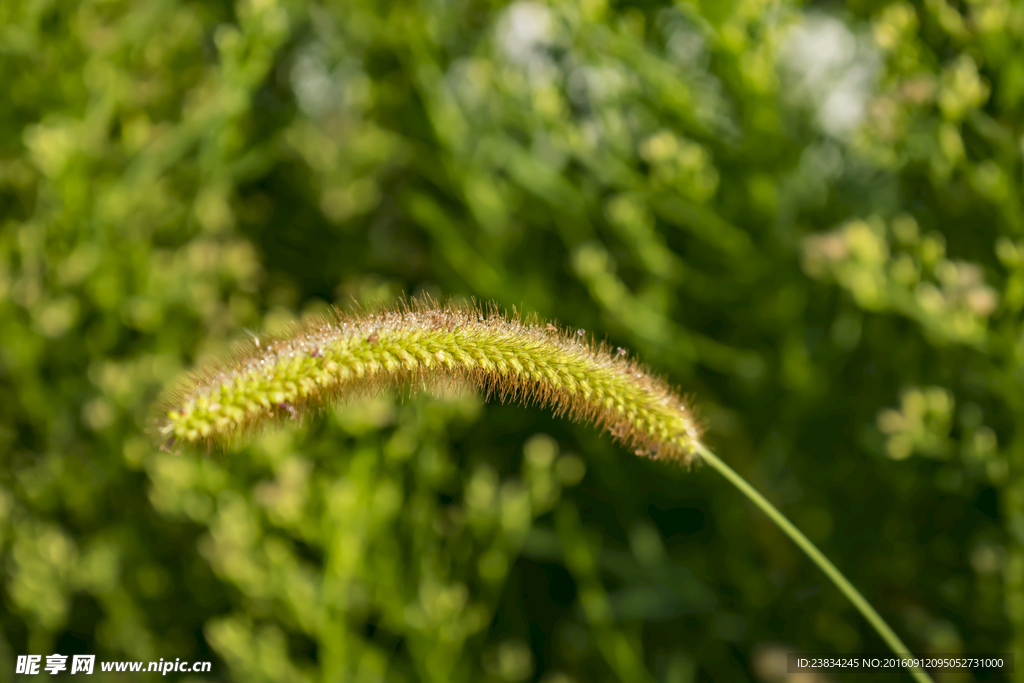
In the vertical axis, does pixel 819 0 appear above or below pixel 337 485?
above

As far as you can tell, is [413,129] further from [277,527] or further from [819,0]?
[819,0]

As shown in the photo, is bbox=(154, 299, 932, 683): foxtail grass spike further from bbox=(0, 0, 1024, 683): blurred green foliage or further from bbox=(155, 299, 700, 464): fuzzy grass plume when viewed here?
bbox=(0, 0, 1024, 683): blurred green foliage

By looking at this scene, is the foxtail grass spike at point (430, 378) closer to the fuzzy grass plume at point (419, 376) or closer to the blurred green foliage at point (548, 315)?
the fuzzy grass plume at point (419, 376)

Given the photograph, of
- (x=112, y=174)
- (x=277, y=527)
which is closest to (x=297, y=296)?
(x=112, y=174)

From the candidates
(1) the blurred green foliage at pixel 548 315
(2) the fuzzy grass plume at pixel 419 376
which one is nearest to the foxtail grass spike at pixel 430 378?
(2) the fuzzy grass plume at pixel 419 376

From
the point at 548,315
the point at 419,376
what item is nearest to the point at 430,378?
the point at 419,376

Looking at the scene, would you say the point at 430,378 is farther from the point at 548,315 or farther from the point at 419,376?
the point at 548,315
